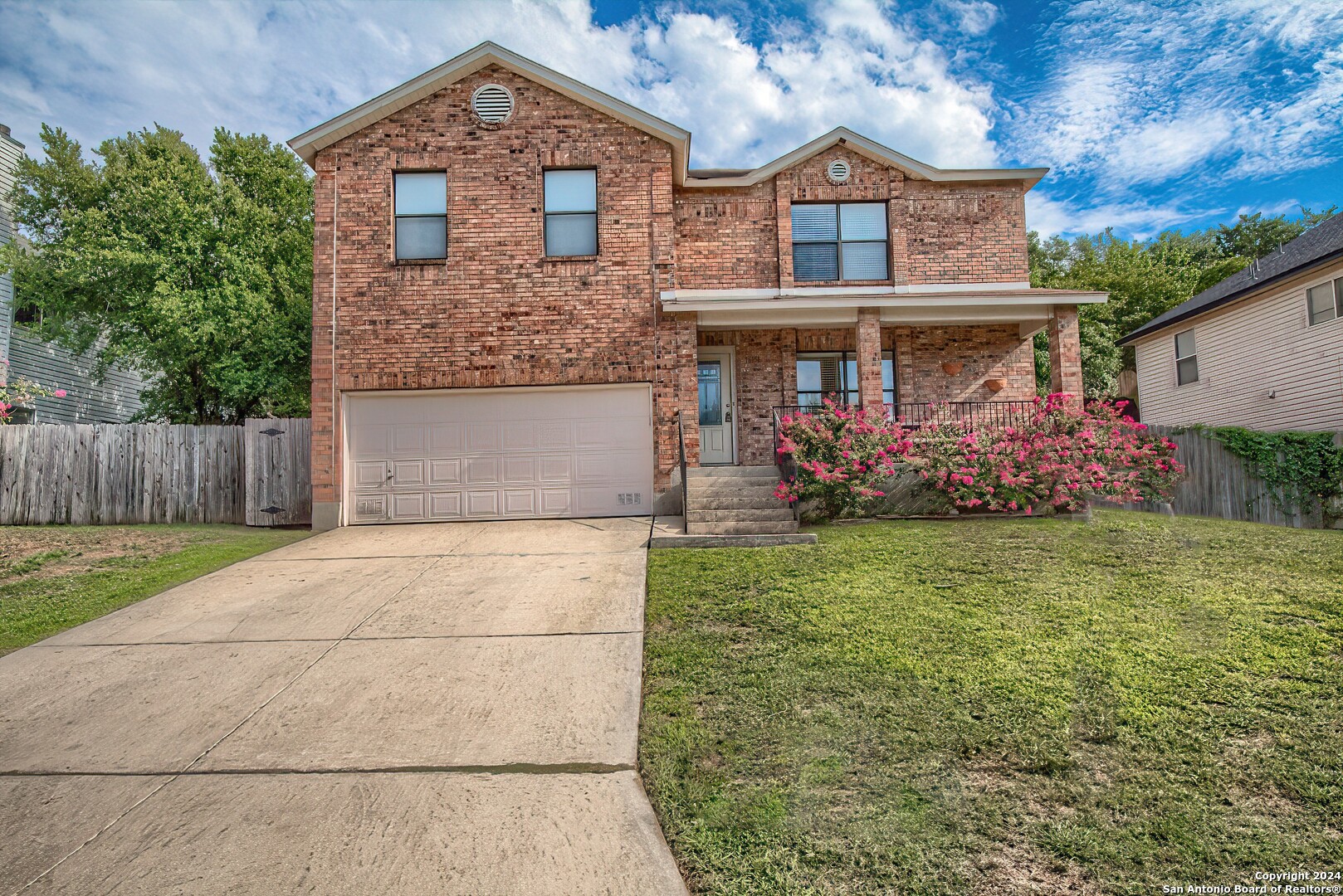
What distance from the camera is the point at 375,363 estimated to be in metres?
11.3

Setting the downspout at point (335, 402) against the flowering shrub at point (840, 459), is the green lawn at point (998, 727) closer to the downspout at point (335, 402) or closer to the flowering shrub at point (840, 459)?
the flowering shrub at point (840, 459)

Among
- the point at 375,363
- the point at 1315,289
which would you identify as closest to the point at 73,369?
the point at 375,363

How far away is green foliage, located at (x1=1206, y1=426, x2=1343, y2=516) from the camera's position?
40.8 ft

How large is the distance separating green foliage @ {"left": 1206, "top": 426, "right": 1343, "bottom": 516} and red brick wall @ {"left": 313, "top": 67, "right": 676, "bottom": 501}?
10278mm

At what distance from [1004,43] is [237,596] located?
13644 mm

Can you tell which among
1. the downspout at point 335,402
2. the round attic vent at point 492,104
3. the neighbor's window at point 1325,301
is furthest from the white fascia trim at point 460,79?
the neighbor's window at point 1325,301

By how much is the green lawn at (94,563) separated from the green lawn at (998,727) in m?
5.12

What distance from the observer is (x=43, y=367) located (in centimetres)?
1802

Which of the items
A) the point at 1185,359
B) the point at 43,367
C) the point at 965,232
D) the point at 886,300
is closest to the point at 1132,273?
the point at 1185,359

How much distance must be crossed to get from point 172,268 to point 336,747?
16276mm

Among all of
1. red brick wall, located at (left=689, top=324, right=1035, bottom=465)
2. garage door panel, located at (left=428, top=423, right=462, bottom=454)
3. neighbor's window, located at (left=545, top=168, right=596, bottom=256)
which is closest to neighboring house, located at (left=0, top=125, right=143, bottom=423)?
garage door panel, located at (left=428, top=423, right=462, bottom=454)

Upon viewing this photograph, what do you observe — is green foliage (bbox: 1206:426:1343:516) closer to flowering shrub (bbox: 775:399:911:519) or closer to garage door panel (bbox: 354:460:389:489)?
flowering shrub (bbox: 775:399:911:519)

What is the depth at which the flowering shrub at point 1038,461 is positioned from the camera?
31.0ft

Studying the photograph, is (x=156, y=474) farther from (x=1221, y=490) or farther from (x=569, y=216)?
(x=1221, y=490)
